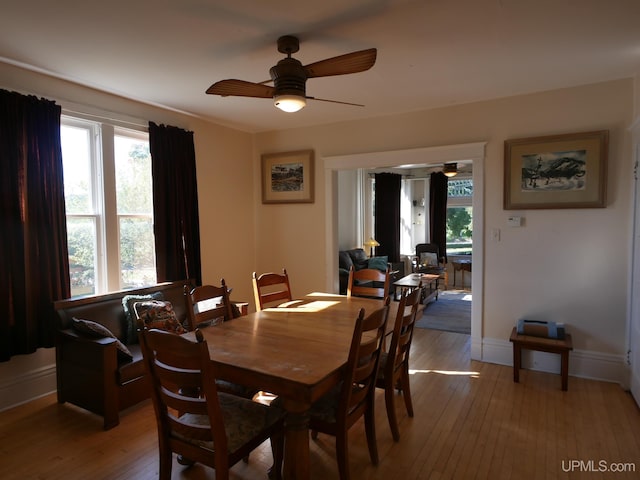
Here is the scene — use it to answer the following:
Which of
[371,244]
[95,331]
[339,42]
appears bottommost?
[95,331]

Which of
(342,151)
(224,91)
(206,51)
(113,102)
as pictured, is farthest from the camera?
(342,151)

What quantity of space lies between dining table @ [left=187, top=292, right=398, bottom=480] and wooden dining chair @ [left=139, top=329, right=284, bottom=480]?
0.17m

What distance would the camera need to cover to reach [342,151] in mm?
4566

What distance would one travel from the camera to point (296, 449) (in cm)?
176

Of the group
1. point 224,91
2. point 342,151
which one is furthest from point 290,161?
point 224,91

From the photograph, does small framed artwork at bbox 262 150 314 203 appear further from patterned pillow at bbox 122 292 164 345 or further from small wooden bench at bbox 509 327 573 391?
small wooden bench at bbox 509 327 573 391

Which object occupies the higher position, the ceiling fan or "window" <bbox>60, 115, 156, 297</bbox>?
the ceiling fan

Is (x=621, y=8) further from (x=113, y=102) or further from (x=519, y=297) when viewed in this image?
(x=113, y=102)

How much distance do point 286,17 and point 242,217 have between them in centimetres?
311

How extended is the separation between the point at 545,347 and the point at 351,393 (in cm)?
212

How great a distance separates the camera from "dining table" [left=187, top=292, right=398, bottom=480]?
5.48ft

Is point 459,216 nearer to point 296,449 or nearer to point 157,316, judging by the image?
point 157,316

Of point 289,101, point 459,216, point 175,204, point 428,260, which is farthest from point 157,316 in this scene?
point 459,216

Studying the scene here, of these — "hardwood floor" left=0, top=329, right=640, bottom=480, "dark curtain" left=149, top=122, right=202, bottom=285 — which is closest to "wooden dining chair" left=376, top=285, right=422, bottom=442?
"hardwood floor" left=0, top=329, right=640, bottom=480
